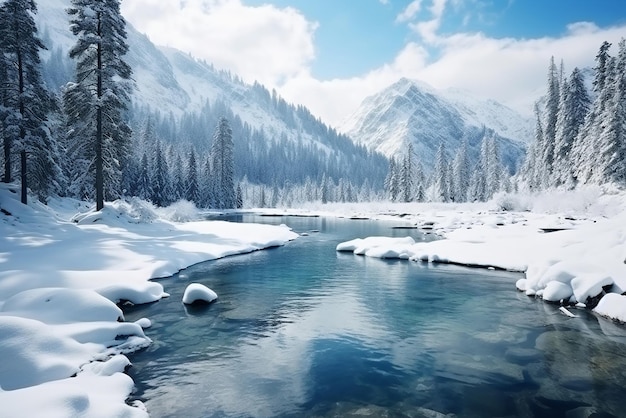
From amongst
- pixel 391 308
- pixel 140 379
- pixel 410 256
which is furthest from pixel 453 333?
pixel 410 256

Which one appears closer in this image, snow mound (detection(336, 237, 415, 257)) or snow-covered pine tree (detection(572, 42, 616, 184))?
snow mound (detection(336, 237, 415, 257))

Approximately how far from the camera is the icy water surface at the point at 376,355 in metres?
7.38

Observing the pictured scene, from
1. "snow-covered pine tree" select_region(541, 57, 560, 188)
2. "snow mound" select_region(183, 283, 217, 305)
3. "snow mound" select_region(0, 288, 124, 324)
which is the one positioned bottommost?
"snow mound" select_region(183, 283, 217, 305)

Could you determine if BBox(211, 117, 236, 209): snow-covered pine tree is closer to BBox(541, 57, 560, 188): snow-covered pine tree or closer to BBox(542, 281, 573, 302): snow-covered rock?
BBox(541, 57, 560, 188): snow-covered pine tree

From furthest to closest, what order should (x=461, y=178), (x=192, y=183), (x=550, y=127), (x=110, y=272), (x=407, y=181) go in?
(x=407, y=181)
(x=461, y=178)
(x=192, y=183)
(x=550, y=127)
(x=110, y=272)

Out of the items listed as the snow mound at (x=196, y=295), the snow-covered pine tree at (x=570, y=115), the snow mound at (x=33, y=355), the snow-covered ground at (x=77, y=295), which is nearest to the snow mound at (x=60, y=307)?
the snow-covered ground at (x=77, y=295)

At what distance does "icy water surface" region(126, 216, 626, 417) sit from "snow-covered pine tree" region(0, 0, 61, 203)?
618 inches

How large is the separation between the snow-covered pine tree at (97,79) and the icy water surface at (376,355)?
15.3m

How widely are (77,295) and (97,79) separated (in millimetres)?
20788

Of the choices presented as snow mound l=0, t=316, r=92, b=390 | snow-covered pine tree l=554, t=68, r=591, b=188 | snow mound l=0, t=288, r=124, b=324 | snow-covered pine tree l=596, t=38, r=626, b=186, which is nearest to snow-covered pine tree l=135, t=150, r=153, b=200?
snow mound l=0, t=288, r=124, b=324

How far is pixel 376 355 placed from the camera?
984 cm

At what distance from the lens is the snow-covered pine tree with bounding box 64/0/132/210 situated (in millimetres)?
24594

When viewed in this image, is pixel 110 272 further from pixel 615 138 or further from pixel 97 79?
pixel 615 138

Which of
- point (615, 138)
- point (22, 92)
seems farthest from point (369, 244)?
point (615, 138)
